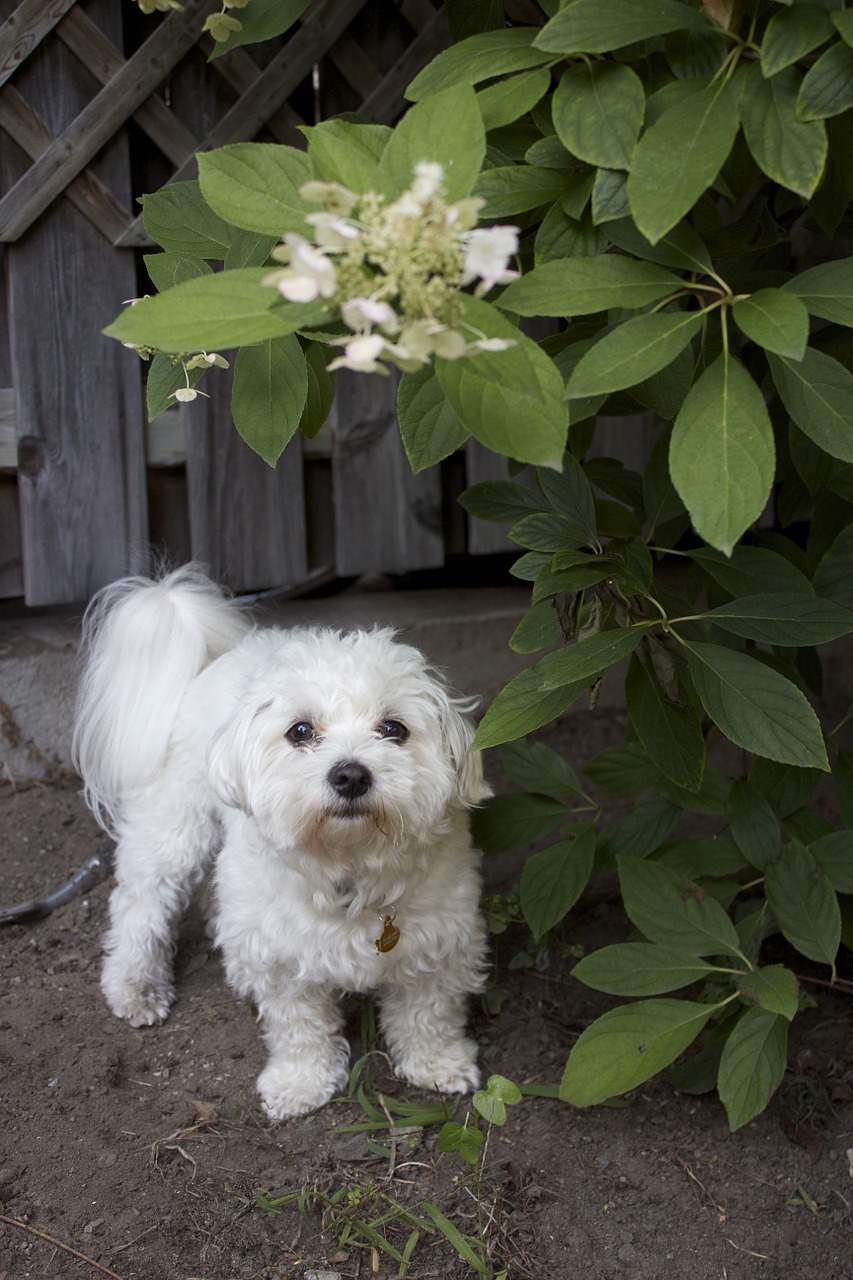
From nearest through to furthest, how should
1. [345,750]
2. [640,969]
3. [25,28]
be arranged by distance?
[640,969] < [345,750] < [25,28]

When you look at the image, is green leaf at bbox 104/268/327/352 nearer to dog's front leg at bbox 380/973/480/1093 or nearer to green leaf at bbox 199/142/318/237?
green leaf at bbox 199/142/318/237

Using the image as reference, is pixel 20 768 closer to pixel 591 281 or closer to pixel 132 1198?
pixel 132 1198

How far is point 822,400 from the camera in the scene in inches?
46.1

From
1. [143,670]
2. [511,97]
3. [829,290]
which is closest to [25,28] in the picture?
[143,670]

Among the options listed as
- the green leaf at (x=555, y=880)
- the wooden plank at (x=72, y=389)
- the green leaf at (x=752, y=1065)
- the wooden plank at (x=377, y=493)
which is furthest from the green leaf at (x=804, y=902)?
the wooden plank at (x=72, y=389)

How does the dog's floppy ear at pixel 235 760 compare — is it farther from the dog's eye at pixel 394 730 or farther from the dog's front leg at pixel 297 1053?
the dog's front leg at pixel 297 1053

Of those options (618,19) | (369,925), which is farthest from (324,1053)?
(618,19)

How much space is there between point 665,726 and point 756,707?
0.29m

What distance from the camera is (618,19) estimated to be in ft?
3.51

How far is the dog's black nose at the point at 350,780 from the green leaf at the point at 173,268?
0.87 meters

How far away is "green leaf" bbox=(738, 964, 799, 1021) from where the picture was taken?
68.4 inches

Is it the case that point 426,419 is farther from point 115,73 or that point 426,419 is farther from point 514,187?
point 115,73

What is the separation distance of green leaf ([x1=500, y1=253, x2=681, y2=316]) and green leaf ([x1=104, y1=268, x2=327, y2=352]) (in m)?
0.27

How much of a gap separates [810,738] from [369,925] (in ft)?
3.42
